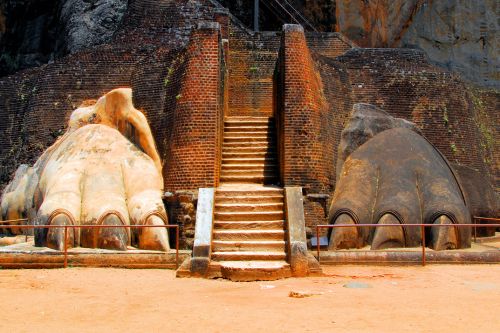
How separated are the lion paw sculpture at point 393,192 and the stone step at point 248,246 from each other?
1.71 m

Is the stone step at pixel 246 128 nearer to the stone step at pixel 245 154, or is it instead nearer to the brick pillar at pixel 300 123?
the brick pillar at pixel 300 123

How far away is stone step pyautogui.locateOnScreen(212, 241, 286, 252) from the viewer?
1115 centimetres

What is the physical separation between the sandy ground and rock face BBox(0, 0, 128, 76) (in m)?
15.1

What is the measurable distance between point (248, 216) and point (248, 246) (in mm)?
970

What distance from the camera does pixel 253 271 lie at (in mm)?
10016

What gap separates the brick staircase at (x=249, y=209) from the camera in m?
10.4

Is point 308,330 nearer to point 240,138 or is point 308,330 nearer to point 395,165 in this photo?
point 395,165

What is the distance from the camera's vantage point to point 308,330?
670cm

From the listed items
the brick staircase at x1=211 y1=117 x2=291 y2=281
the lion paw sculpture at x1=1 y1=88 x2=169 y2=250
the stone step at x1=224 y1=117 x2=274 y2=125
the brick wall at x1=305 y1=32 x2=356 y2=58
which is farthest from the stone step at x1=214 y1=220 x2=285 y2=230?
the brick wall at x1=305 y1=32 x2=356 y2=58

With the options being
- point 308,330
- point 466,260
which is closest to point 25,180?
point 466,260

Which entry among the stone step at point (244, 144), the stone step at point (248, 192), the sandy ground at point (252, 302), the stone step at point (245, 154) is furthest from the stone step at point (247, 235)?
the stone step at point (244, 144)

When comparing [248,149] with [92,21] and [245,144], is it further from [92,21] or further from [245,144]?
[92,21]

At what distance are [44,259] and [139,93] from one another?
6.21 m

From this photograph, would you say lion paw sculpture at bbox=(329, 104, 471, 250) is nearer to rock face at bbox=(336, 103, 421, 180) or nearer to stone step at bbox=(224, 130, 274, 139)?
rock face at bbox=(336, 103, 421, 180)
